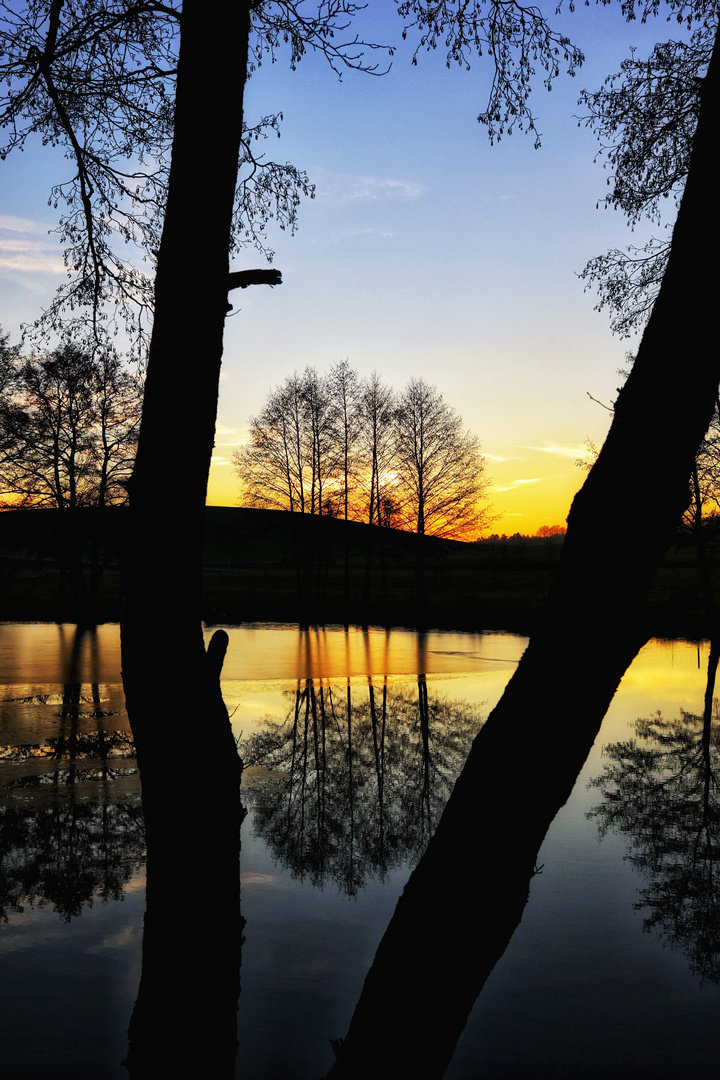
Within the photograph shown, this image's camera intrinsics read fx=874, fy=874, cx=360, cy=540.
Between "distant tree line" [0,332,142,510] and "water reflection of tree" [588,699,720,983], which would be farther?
"distant tree line" [0,332,142,510]

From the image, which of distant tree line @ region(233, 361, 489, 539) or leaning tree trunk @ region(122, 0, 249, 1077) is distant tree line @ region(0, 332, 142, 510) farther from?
leaning tree trunk @ region(122, 0, 249, 1077)

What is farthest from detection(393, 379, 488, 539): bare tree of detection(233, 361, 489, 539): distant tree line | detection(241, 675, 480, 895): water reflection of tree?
detection(241, 675, 480, 895): water reflection of tree

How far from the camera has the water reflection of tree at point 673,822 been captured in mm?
6359

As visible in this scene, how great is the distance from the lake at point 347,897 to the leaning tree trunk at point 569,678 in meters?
1.04

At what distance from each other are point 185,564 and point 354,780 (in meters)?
7.71

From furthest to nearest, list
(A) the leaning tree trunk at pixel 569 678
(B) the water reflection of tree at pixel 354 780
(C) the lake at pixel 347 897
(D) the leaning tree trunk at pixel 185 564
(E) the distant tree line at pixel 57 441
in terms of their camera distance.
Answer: (E) the distant tree line at pixel 57 441
(B) the water reflection of tree at pixel 354 780
(C) the lake at pixel 347 897
(D) the leaning tree trunk at pixel 185 564
(A) the leaning tree trunk at pixel 569 678

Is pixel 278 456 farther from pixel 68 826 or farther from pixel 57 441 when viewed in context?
pixel 68 826

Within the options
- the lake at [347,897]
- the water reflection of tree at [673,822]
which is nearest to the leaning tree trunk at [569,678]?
the lake at [347,897]

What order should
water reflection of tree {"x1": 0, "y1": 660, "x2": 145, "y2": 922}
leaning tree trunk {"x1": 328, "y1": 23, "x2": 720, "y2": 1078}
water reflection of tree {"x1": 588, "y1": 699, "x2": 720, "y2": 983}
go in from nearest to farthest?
leaning tree trunk {"x1": 328, "y1": 23, "x2": 720, "y2": 1078}, water reflection of tree {"x1": 588, "y1": 699, "x2": 720, "y2": 983}, water reflection of tree {"x1": 0, "y1": 660, "x2": 145, "y2": 922}

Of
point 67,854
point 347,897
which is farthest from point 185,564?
point 67,854

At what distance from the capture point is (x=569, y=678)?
258 cm

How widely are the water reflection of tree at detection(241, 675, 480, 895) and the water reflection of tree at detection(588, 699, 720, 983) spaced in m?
1.91

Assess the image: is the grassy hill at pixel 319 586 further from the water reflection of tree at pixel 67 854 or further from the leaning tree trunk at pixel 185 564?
the leaning tree trunk at pixel 185 564

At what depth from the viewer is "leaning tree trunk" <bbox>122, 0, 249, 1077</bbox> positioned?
3.28m
